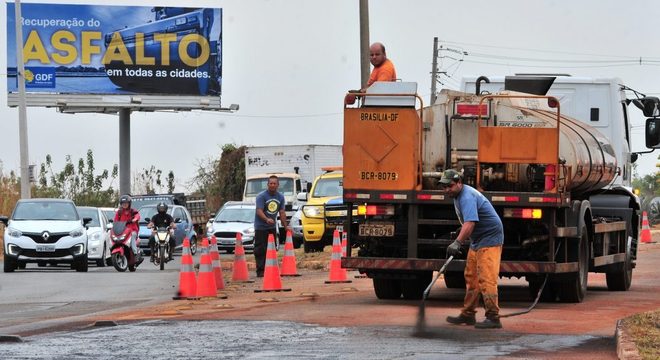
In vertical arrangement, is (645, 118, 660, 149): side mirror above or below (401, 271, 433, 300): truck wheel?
above

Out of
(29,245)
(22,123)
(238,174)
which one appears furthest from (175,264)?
(238,174)

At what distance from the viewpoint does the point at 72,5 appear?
222 feet

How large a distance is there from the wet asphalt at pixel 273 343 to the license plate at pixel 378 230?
10.1 ft

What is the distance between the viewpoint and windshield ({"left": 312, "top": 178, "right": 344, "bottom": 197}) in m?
36.8

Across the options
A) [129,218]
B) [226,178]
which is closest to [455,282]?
[129,218]

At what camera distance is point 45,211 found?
31.7m

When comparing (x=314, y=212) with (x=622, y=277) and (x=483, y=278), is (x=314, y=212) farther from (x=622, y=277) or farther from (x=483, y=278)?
(x=483, y=278)

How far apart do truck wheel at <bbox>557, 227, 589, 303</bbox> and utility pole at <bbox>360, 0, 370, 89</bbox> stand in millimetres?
12237

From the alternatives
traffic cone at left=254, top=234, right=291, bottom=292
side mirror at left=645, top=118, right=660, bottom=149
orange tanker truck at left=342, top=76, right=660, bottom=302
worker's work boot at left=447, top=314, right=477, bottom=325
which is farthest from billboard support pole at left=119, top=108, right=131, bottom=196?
worker's work boot at left=447, top=314, right=477, bottom=325

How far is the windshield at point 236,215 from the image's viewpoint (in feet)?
138

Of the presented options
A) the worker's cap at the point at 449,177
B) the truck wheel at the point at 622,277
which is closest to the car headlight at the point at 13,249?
the truck wheel at the point at 622,277

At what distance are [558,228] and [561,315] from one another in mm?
1281

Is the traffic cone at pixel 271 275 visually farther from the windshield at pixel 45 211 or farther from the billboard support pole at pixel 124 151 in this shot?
the billboard support pole at pixel 124 151

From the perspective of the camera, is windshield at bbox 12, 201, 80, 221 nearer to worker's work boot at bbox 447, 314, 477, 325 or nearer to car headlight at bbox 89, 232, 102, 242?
car headlight at bbox 89, 232, 102, 242
